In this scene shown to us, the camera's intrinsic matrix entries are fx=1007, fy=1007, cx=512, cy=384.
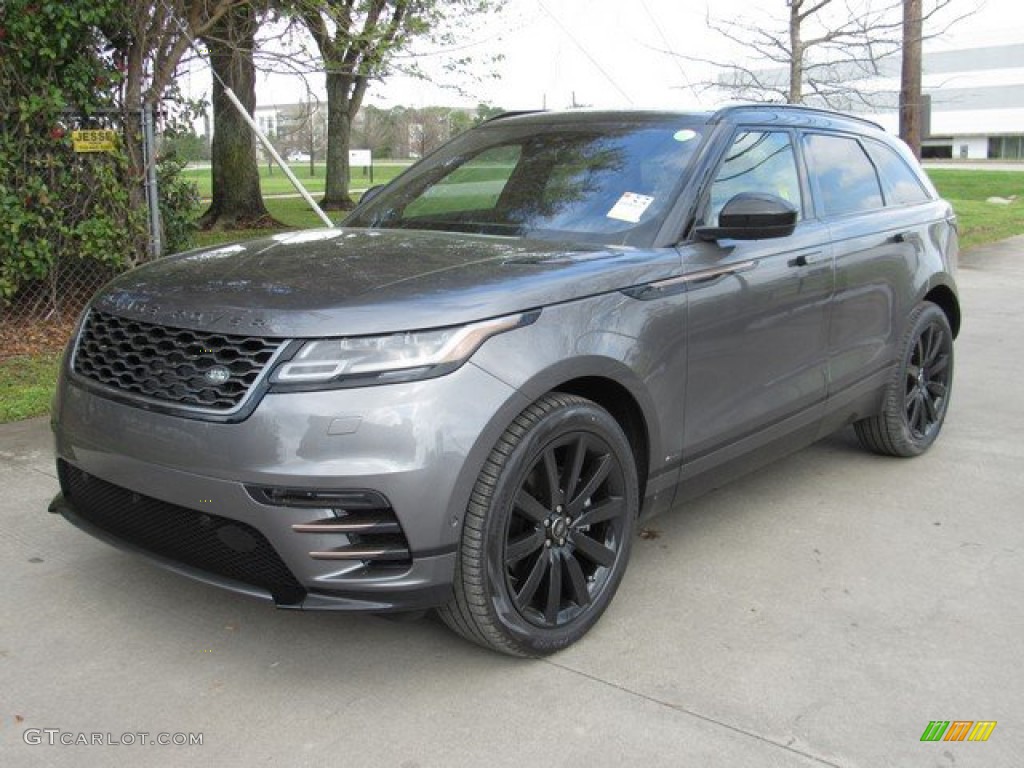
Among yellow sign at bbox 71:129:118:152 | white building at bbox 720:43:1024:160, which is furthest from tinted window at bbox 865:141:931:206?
white building at bbox 720:43:1024:160

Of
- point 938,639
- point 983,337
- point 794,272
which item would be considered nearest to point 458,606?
point 938,639

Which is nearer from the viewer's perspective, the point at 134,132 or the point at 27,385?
the point at 27,385

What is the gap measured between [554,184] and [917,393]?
258 centimetres

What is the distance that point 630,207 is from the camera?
3.90m

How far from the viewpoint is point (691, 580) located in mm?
3975

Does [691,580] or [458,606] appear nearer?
[458,606]

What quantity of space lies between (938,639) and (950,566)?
71 cm

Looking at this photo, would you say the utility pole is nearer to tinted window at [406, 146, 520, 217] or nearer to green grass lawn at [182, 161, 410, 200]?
green grass lawn at [182, 161, 410, 200]

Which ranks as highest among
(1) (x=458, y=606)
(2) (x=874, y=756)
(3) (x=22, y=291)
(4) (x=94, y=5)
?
(4) (x=94, y=5)

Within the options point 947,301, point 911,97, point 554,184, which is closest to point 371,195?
point 554,184

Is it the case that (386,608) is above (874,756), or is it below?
above

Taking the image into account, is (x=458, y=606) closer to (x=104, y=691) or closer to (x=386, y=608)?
(x=386, y=608)

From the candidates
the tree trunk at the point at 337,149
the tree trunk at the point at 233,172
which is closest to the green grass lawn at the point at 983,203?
the tree trunk at the point at 233,172

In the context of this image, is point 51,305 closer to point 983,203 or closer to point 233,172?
point 233,172
